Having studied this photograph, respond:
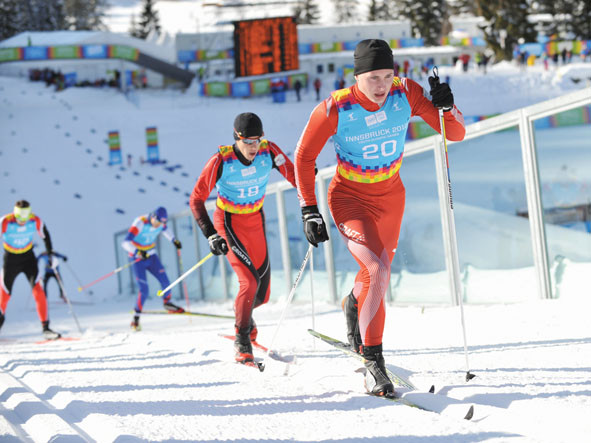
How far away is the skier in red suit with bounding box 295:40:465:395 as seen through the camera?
3725mm

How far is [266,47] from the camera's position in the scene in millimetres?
40406

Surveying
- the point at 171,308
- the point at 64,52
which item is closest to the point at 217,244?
the point at 171,308

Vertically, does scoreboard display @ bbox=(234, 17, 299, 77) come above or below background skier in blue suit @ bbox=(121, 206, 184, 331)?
above

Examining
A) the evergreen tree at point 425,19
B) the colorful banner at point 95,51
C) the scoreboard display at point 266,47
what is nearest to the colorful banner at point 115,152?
the scoreboard display at point 266,47

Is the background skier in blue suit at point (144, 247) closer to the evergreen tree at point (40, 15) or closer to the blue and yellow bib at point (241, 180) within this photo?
the blue and yellow bib at point (241, 180)

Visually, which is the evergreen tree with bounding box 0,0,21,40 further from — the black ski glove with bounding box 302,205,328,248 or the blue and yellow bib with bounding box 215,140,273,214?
the black ski glove with bounding box 302,205,328,248

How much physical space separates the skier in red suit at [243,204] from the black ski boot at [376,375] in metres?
1.76

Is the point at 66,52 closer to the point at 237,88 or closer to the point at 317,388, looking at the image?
the point at 237,88

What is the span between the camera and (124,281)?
19.9m

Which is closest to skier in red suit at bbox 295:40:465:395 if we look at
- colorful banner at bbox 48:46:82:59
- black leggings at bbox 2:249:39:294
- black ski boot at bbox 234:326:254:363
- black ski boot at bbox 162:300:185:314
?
black ski boot at bbox 234:326:254:363

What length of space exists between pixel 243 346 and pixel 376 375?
186 centimetres

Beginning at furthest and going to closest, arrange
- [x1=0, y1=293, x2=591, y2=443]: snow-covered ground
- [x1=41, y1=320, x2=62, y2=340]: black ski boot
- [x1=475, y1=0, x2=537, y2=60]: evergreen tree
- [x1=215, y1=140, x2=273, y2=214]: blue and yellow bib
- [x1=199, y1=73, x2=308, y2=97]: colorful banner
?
[x1=475, y1=0, x2=537, y2=60]: evergreen tree
[x1=199, y1=73, x2=308, y2=97]: colorful banner
[x1=41, y1=320, x2=62, y2=340]: black ski boot
[x1=215, y1=140, x2=273, y2=214]: blue and yellow bib
[x1=0, y1=293, x2=591, y2=443]: snow-covered ground

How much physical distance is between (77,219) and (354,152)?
25.2m

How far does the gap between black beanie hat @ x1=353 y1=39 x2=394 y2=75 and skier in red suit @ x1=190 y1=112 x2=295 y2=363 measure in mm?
1695
